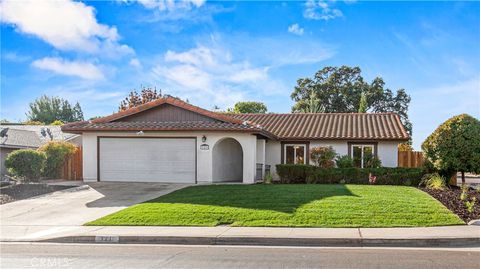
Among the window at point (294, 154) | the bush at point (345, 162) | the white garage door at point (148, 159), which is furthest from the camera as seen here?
the window at point (294, 154)

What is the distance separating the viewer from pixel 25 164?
21250 mm

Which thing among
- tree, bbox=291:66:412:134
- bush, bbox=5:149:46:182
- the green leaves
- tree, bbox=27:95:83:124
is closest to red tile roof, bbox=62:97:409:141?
bush, bbox=5:149:46:182

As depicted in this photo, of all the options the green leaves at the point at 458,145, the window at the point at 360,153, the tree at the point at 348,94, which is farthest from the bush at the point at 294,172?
the tree at the point at 348,94

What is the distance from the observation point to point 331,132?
26547 mm

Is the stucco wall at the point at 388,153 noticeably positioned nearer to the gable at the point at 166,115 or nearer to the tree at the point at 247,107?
the gable at the point at 166,115

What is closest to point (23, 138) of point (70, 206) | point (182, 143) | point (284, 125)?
point (182, 143)

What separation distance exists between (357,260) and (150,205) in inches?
326

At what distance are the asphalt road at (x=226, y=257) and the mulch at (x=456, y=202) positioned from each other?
384 cm

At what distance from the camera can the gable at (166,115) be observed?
23328mm

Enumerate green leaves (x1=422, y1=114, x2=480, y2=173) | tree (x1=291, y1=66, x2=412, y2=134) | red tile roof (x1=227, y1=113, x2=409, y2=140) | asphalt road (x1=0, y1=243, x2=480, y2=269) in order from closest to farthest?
asphalt road (x1=0, y1=243, x2=480, y2=269) → green leaves (x1=422, y1=114, x2=480, y2=173) → red tile roof (x1=227, y1=113, x2=409, y2=140) → tree (x1=291, y1=66, x2=412, y2=134)

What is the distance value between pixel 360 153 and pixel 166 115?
10343mm

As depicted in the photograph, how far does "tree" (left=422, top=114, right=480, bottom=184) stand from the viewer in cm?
1950

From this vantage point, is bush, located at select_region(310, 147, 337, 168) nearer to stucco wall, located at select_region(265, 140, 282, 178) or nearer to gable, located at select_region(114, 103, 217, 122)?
stucco wall, located at select_region(265, 140, 282, 178)

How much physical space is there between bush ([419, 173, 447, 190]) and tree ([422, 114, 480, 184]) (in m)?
0.46
